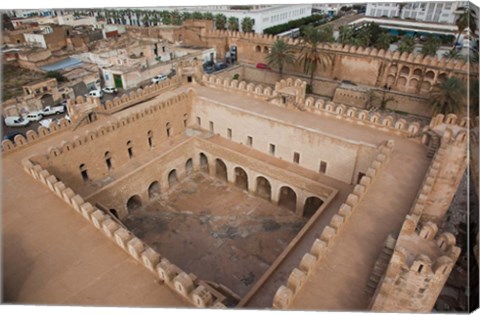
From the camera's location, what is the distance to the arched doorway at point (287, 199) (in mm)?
22797

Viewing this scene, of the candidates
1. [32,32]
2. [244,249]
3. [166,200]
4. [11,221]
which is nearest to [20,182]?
[11,221]

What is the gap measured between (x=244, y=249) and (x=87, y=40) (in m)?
48.1

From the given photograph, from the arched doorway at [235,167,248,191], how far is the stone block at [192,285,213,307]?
14.3 m

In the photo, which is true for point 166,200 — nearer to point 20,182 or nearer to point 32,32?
point 20,182

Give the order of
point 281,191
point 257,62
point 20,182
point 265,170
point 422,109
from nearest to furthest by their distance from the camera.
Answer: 1. point 20,182
2. point 265,170
3. point 281,191
4. point 422,109
5. point 257,62

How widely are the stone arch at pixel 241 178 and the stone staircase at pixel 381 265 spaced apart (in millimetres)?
13265

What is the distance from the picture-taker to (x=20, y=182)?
1619 centimetres

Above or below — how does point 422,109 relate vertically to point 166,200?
above

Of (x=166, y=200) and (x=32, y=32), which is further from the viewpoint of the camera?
(x=32, y=32)

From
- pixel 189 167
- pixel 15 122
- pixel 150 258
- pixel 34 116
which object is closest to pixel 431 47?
pixel 189 167

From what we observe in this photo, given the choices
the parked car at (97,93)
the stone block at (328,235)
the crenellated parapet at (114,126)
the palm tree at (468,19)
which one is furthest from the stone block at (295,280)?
the parked car at (97,93)

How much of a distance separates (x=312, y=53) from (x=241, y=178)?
19177 millimetres

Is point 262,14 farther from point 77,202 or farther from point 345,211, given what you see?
point 77,202

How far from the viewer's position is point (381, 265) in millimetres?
11391
